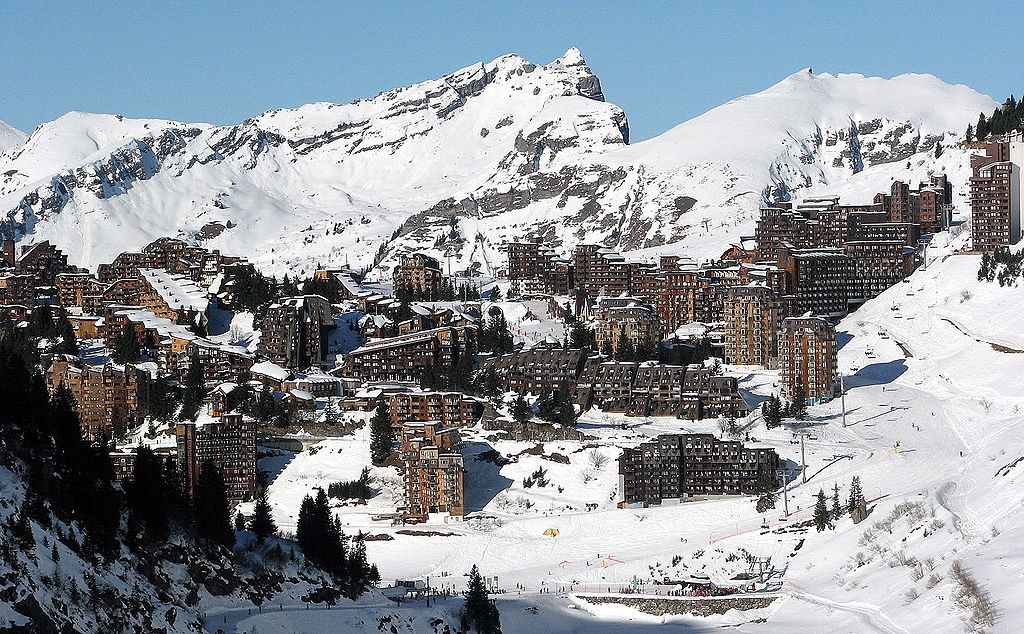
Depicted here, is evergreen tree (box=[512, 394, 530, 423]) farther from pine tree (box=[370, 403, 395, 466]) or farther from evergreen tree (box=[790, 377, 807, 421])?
evergreen tree (box=[790, 377, 807, 421])

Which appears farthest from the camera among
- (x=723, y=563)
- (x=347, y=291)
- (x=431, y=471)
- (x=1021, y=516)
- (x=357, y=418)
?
(x=347, y=291)

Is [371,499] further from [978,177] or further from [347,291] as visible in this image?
[978,177]

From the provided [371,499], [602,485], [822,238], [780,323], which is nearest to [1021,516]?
[602,485]

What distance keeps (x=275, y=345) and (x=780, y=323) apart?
124 ft

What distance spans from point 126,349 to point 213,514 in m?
57.5

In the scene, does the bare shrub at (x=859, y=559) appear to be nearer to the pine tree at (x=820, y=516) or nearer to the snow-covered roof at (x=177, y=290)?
the pine tree at (x=820, y=516)

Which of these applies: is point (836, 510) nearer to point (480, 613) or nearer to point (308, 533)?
point (480, 613)

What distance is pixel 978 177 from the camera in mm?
148250

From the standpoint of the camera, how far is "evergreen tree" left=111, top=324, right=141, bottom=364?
133 metres

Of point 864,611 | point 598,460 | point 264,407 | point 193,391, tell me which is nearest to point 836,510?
point 864,611

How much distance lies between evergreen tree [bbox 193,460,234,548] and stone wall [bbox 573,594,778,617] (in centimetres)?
1888

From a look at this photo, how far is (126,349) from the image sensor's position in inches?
5261

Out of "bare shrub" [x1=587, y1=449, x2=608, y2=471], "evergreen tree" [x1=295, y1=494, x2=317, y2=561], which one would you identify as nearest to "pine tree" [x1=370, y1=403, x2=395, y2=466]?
"bare shrub" [x1=587, y1=449, x2=608, y2=471]

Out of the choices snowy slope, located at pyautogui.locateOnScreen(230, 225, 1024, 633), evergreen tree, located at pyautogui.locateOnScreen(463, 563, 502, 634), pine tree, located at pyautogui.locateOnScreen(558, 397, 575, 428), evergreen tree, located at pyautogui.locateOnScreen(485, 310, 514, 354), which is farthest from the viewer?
evergreen tree, located at pyautogui.locateOnScreen(485, 310, 514, 354)
